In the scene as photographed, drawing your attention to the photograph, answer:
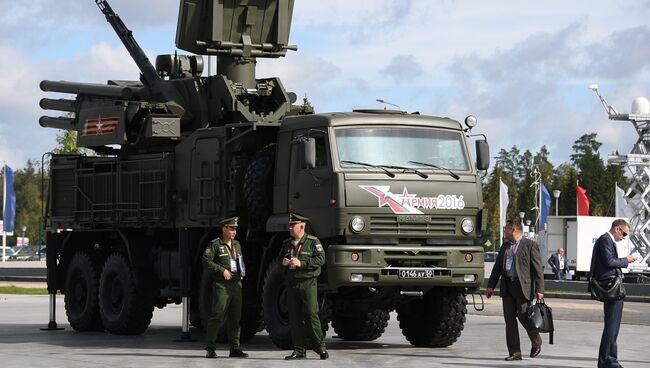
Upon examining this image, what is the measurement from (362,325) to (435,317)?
1.88 metres

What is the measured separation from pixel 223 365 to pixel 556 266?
34998 millimetres

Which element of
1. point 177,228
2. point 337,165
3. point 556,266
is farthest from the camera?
point 556,266

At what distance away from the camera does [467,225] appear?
18531 millimetres

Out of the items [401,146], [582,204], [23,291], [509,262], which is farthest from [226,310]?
[582,204]

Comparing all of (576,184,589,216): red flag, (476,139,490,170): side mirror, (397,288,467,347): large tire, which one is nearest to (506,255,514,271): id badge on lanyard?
(397,288,467,347): large tire

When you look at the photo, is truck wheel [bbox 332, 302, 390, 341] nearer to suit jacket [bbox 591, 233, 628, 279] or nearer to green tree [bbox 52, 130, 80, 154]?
suit jacket [bbox 591, 233, 628, 279]

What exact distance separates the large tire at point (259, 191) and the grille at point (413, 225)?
75.6 inches

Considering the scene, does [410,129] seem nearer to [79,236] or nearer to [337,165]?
[337,165]

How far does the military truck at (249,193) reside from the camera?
18.0 meters

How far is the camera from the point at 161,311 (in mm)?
31328

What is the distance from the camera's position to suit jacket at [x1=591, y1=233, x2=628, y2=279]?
15.9 meters

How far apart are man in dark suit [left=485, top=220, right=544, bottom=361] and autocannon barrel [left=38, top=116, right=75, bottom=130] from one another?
9454mm

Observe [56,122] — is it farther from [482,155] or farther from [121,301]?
[482,155]

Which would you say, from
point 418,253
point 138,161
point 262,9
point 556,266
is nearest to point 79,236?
point 138,161
